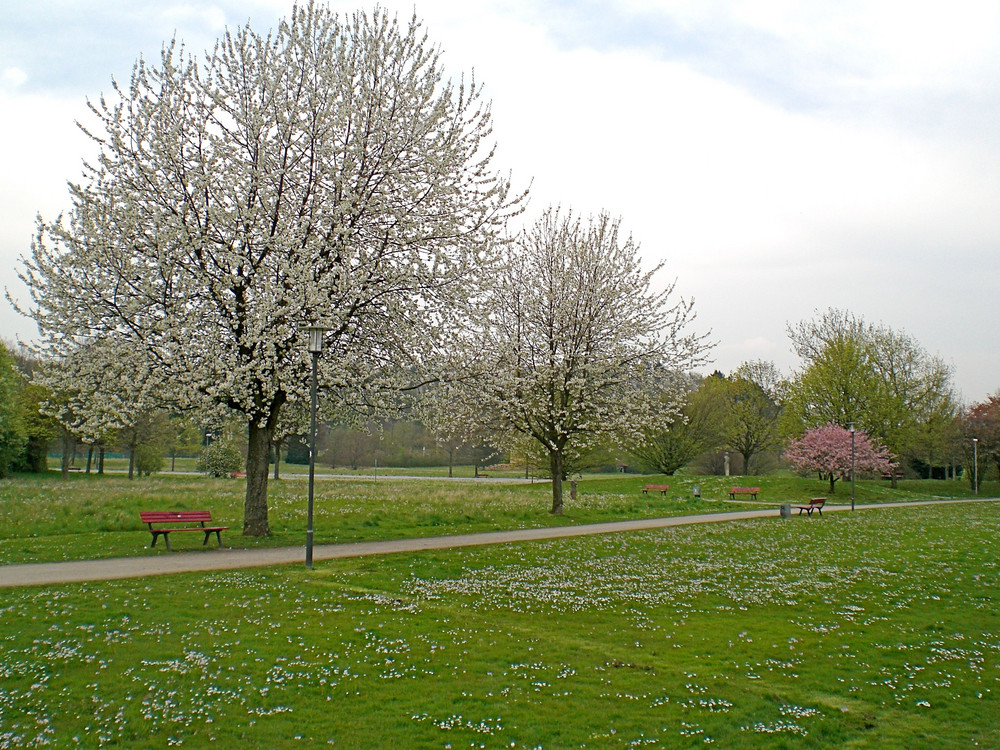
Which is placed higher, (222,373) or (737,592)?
(222,373)

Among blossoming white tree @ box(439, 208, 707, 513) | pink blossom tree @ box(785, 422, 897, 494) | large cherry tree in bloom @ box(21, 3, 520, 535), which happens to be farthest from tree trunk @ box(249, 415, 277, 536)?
pink blossom tree @ box(785, 422, 897, 494)

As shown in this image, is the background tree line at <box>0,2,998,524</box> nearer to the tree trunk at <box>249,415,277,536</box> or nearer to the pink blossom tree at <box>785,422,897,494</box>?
the tree trunk at <box>249,415,277,536</box>

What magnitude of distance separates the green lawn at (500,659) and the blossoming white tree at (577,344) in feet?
41.6

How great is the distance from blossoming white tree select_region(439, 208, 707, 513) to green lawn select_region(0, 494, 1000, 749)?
41.6ft

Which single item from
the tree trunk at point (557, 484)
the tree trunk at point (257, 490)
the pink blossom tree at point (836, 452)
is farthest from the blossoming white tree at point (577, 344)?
the pink blossom tree at point (836, 452)

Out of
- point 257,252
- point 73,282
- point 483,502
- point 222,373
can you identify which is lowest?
point 483,502

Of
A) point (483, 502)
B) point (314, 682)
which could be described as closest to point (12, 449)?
point (483, 502)

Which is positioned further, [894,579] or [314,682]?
[894,579]

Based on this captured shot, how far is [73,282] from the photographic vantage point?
52.2 ft

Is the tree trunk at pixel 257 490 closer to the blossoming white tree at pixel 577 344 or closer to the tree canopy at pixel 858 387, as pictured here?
the blossoming white tree at pixel 577 344

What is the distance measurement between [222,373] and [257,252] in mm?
3196

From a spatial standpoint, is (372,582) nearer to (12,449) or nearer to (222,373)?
(222,373)

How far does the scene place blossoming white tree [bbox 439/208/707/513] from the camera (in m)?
26.5

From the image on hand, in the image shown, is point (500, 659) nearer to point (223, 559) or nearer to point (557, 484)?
point (223, 559)
